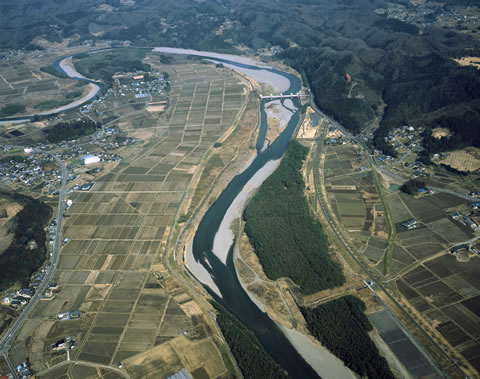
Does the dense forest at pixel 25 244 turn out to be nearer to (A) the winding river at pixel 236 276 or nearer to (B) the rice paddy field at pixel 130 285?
(B) the rice paddy field at pixel 130 285

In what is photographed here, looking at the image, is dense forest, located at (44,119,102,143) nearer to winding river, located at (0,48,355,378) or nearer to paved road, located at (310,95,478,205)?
winding river, located at (0,48,355,378)

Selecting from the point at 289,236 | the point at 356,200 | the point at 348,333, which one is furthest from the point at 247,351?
the point at 356,200

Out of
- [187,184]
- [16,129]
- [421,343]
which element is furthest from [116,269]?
[16,129]

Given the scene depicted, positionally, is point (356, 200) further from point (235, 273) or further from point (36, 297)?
point (36, 297)

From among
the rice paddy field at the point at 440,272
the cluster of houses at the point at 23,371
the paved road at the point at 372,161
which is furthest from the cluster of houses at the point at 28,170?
the rice paddy field at the point at 440,272

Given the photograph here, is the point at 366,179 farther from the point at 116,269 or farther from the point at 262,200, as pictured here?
the point at 116,269

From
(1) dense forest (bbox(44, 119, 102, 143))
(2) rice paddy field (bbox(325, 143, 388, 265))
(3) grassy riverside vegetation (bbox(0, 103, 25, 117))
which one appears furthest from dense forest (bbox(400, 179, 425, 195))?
(3) grassy riverside vegetation (bbox(0, 103, 25, 117))
